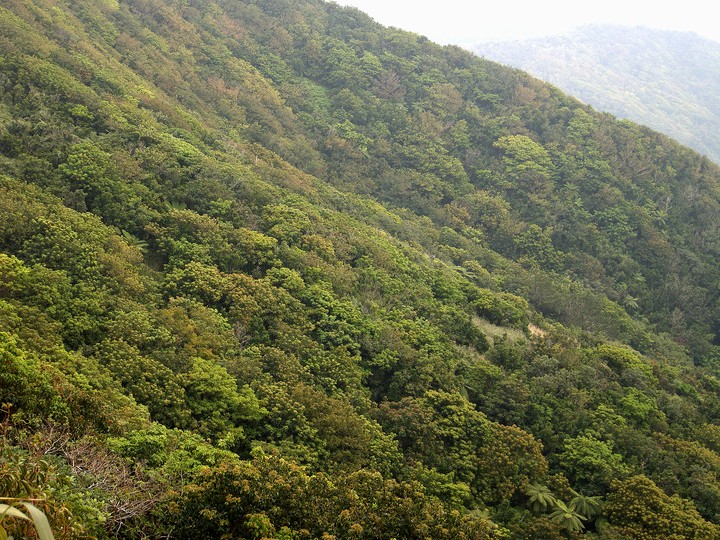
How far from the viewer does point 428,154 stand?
146ft

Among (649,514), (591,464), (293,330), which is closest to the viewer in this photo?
(649,514)

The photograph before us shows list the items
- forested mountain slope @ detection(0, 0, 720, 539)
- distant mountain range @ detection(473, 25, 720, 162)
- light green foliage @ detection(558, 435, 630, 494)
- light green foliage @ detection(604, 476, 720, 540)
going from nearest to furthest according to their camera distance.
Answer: forested mountain slope @ detection(0, 0, 720, 539) → light green foliage @ detection(604, 476, 720, 540) → light green foliage @ detection(558, 435, 630, 494) → distant mountain range @ detection(473, 25, 720, 162)

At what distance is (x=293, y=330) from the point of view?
17703 millimetres

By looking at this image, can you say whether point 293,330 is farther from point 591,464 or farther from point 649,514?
point 649,514

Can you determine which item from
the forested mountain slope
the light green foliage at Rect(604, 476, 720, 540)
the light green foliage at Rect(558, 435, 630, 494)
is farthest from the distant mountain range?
the light green foliage at Rect(604, 476, 720, 540)

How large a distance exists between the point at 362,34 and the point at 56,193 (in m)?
44.3

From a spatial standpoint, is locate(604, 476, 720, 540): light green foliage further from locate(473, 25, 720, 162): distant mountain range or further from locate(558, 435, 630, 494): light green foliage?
locate(473, 25, 720, 162): distant mountain range

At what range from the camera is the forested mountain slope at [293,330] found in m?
8.95

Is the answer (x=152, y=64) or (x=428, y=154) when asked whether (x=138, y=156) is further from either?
(x=428, y=154)

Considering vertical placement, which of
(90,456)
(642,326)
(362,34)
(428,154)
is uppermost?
(362,34)

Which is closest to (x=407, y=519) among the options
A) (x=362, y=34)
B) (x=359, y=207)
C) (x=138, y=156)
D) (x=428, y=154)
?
(x=138, y=156)

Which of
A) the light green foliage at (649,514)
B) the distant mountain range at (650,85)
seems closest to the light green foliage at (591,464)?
the light green foliage at (649,514)

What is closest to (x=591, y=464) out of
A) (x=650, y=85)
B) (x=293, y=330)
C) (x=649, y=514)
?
(x=649, y=514)

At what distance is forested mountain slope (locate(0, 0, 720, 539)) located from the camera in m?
8.95
